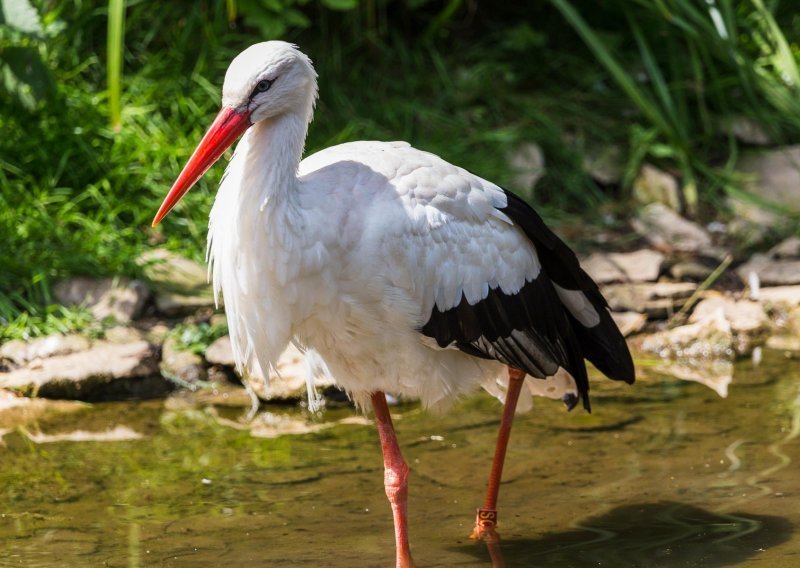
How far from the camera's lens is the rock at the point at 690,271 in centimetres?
690

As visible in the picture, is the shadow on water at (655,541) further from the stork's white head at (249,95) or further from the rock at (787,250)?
the rock at (787,250)

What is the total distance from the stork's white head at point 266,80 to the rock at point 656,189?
422 cm

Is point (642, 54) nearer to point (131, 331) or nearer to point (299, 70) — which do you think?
point (131, 331)

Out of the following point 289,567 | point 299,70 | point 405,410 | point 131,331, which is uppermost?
point 299,70

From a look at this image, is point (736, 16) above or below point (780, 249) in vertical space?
above

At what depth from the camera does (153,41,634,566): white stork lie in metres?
3.84

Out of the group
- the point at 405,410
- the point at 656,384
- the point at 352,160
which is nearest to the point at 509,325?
the point at 352,160

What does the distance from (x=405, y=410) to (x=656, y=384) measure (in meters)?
1.23

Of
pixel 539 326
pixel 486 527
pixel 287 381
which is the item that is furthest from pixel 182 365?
pixel 539 326

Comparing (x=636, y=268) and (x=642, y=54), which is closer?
(x=636, y=268)

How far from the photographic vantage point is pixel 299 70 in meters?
3.90

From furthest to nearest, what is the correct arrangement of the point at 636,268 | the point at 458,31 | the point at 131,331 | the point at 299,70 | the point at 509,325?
the point at 458,31 → the point at 636,268 → the point at 131,331 → the point at 509,325 → the point at 299,70

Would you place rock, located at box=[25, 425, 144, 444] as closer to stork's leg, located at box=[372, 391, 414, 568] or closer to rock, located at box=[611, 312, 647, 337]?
stork's leg, located at box=[372, 391, 414, 568]

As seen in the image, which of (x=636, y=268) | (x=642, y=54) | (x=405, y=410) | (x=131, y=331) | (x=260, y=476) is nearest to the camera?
(x=260, y=476)
